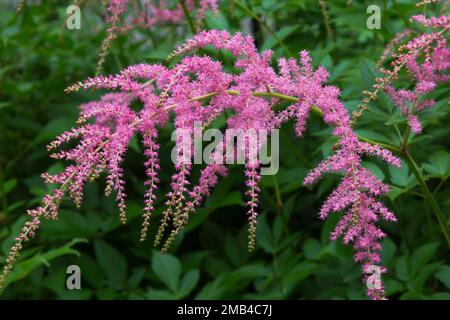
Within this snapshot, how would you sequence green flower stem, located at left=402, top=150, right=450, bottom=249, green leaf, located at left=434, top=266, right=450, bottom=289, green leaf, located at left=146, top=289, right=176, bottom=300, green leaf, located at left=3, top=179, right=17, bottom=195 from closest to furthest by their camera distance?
green flower stem, located at left=402, top=150, right=450, bottom=249
green leaf, located at left=434, top=266, right=450, bottom=289
green leaf, located at left=146, top=289, right=176, bottom=300
green leaf, located at left=3, top=179, right=17, bottom=195

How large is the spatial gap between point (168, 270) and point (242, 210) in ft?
2.91

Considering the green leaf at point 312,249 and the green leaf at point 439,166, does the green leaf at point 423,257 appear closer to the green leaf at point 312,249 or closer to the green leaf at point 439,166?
the green leaf at point 439,166

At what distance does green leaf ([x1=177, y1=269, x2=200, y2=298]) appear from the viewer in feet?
8.94

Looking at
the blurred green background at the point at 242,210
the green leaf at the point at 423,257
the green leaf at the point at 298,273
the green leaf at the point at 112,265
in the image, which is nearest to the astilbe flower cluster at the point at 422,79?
the blurred green background at the point at 242,210

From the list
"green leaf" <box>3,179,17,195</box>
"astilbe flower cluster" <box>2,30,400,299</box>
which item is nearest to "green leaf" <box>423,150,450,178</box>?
"astilbe flower cluster" <box>2,30,400,299</box>

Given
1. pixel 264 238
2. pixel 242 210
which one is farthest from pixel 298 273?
pixel 242 210

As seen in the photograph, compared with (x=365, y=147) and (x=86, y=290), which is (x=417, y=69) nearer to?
(x=365, y=147)

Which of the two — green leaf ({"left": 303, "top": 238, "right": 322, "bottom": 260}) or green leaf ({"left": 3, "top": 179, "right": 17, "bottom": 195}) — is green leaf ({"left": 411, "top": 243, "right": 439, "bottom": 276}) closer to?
green leaf ({"left": 303, "top": 238, "right": 322, "bottom": 260})

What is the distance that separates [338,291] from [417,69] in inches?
36.5

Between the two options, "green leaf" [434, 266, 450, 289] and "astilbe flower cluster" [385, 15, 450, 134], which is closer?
"astilbe flower cluster" [385, 15, 450, 134]

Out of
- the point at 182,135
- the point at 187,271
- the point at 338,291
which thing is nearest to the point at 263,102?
the point at 182,135

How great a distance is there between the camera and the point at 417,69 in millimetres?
2189

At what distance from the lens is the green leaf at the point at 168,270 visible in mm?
2785

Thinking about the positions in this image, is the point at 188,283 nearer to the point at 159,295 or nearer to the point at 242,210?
the point at 159,295
